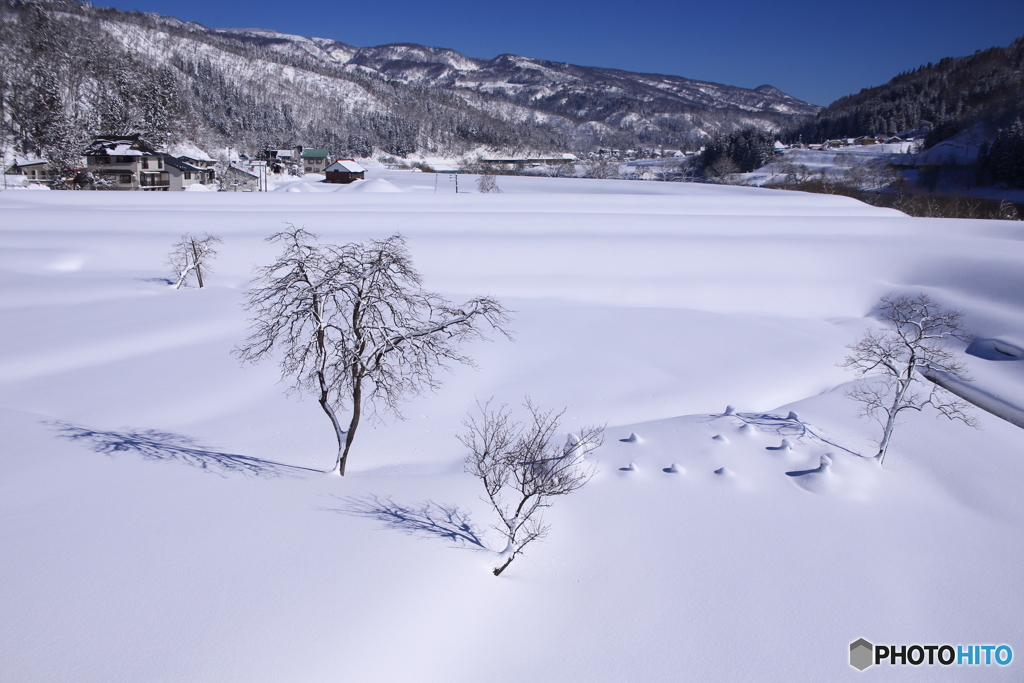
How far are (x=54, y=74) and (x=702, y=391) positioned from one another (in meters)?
68.8

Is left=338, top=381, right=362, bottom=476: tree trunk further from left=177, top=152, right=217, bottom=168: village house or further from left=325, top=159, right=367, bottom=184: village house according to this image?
left=325, top=159, right=367, bottom=184: village house

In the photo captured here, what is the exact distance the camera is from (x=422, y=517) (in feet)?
21.6

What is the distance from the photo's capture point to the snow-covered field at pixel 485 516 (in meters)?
4.77

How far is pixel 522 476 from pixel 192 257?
735 inches

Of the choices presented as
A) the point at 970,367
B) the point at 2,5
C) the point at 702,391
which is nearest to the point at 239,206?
the point at 702,391

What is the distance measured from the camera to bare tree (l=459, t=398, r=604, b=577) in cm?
611

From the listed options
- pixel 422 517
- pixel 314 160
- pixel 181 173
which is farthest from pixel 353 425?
pixel 314 160

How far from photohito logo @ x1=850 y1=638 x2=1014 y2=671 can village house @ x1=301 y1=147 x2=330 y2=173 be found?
75175mm

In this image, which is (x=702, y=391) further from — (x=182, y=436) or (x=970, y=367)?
(x=182, y=436)

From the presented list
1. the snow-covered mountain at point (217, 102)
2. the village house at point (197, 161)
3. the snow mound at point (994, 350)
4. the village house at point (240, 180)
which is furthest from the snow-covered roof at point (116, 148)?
the snow mound at point (994, 350)

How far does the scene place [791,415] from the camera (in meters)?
10.6

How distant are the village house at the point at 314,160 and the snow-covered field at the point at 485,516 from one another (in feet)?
190

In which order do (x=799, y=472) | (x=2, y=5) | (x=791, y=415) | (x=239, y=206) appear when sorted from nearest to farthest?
(x=799, y=472) < (x=791, y=415) < (x=239, y=206) < (x=2, y=5)

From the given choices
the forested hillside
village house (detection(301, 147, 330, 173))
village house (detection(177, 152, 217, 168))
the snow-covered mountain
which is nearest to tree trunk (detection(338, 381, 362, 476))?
village house (detection(177, 152, 217, 168))
